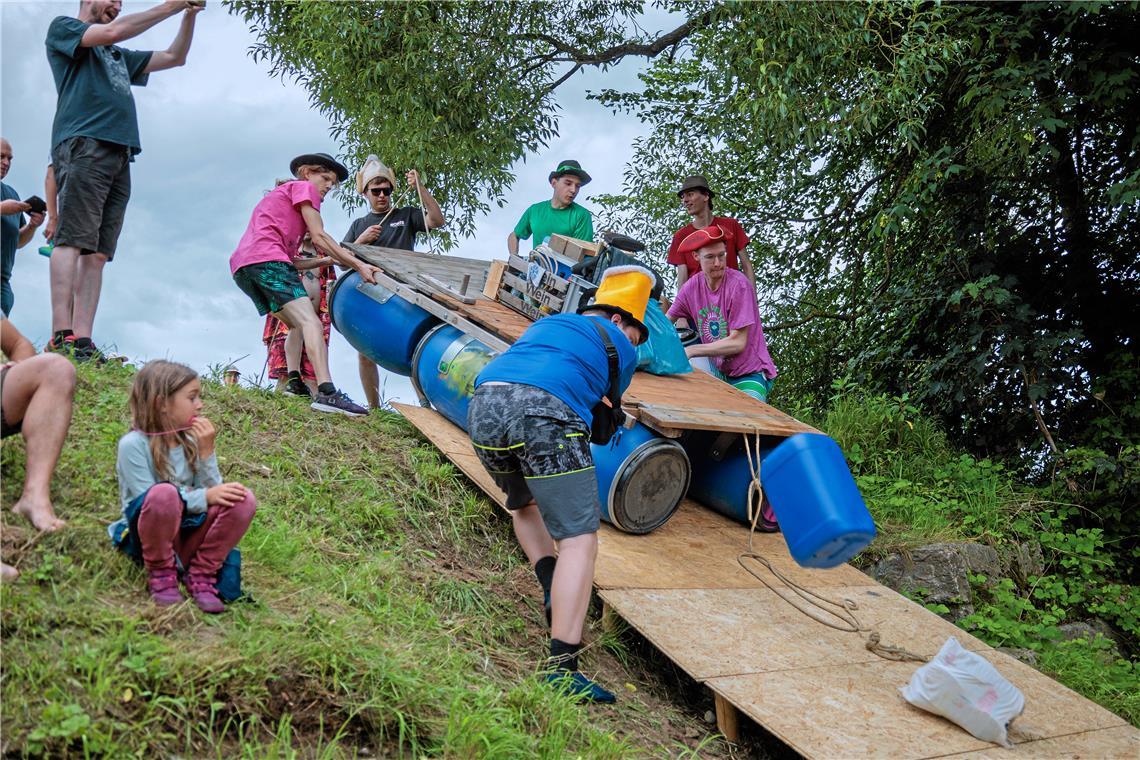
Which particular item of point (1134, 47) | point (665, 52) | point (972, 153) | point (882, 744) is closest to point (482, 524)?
point (882, 744)

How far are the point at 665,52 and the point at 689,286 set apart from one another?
537 centimetres

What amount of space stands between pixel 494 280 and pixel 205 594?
4130 millimetres

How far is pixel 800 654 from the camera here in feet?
14.7

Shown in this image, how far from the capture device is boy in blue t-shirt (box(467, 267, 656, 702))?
402 centimetres

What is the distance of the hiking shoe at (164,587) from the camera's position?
3355 millimetres

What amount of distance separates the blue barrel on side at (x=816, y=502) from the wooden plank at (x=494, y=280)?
3.22 meters

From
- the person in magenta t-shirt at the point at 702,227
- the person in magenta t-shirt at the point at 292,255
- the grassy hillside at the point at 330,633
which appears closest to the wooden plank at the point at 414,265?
the person in magenta t-shirt at the point at 292,255

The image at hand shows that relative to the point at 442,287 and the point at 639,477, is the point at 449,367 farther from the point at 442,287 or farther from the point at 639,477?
the point at 639,477

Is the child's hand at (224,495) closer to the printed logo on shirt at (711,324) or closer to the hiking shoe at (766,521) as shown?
the hiking shoe at (766,521)

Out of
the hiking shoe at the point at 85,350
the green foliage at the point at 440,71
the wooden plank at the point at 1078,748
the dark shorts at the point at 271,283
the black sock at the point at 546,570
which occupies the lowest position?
the wooden plank at the point at 1078,748

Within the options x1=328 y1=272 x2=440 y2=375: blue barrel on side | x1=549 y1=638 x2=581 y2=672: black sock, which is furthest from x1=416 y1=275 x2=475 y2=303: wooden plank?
x1=549 y1=638 x2=581 y2=672: black sock

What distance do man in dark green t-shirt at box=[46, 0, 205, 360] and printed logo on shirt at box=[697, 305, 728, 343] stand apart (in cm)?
368

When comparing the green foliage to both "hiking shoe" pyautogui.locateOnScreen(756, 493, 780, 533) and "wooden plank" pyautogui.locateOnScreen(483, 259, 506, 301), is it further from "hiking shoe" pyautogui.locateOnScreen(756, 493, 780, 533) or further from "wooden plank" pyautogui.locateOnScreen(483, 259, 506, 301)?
"hiking shoe" pyautogui.locateOnScreen(756, 493, 780, 533)

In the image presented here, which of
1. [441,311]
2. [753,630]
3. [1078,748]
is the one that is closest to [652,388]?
[441,311]
